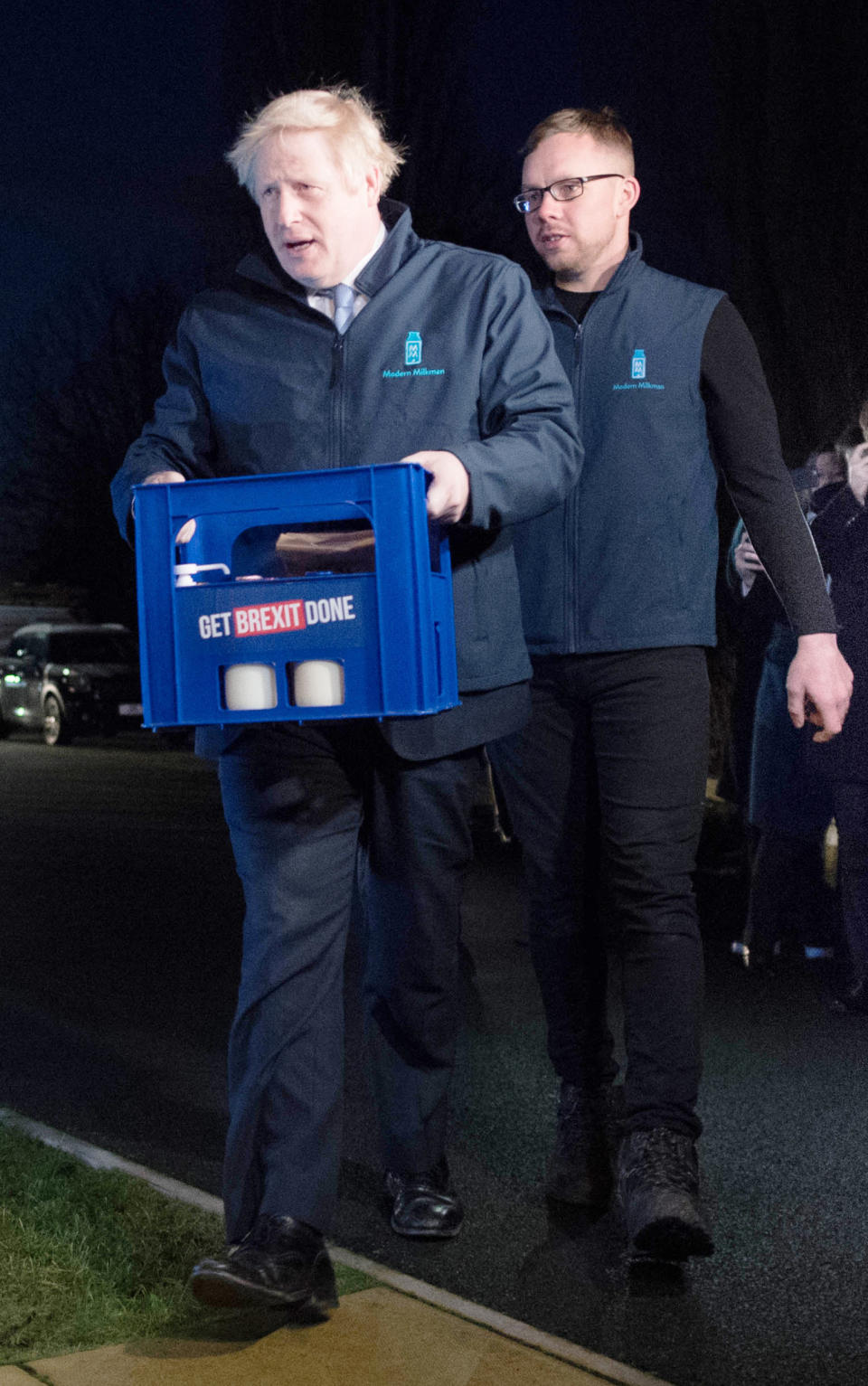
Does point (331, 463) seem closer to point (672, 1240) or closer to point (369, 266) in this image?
point (369, 266)

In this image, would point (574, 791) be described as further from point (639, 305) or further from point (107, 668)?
point (107, 668)

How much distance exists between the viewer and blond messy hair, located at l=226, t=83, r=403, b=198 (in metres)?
3.41

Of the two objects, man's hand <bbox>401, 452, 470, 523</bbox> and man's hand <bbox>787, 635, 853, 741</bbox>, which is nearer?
man's hand <bbox>401, 452, 470, 523</bbox>

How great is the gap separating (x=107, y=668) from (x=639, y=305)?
24.1m

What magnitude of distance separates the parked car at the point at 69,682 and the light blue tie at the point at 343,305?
941 inches

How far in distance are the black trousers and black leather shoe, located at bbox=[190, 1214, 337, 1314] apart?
39 mm

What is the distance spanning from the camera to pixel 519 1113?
5117mm

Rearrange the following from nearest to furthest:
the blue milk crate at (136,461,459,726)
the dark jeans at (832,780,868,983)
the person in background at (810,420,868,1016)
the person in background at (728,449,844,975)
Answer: the blue milk crate at (136,461,459,726), the person in background at (810,420,868,1016), the dark jeans at (832,780,868,983), the person in background at (728,449,844,975)

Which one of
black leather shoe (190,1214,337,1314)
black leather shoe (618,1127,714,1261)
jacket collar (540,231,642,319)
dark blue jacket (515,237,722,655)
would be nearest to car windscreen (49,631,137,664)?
jacket collar (540,231,642,319)

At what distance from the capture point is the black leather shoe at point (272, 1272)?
3137 millimetres

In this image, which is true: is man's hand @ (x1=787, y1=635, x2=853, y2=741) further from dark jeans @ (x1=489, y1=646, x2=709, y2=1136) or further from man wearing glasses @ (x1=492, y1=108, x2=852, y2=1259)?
dark jeans @ (x1=489, y1=646, x2=709, y2=1136)

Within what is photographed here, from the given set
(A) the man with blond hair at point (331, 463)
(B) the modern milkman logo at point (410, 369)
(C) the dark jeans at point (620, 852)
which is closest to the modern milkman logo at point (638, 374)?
(A) the man with blond hair at point (331, 463)

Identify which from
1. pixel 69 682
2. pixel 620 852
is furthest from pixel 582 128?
pixel 69 682

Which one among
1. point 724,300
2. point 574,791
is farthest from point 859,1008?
point 724,300
